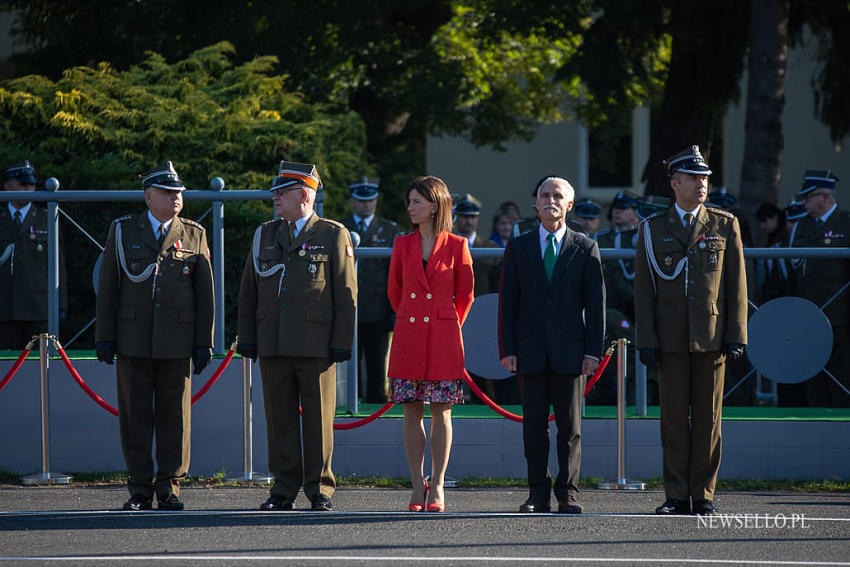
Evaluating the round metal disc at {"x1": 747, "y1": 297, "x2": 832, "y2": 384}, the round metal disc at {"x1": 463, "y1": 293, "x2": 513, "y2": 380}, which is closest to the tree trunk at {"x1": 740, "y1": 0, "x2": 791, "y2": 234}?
the round metal disc at {"x1": 747, "y1": 297, "x2": 832, "y2": 384}

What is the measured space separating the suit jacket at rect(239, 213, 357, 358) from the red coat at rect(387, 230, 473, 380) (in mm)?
337

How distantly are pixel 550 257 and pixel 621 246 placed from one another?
4215 mm

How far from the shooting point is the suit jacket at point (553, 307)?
8.61 meters

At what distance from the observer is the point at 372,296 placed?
12.0 m

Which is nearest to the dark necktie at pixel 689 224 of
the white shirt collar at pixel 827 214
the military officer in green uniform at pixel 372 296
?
the military officer in green uniform at pixel 372 296

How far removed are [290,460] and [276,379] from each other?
50cm

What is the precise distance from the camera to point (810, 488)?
10180 mm

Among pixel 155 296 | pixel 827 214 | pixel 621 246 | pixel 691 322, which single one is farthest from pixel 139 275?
pixel 827 214

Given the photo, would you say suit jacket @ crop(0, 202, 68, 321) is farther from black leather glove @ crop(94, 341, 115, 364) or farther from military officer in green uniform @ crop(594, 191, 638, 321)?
military officer in green uniform @ crop(594, 191, 638, 321)

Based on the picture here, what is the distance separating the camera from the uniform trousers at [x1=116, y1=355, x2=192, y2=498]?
29.2 feet

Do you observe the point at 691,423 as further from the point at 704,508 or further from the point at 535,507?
the point at 535,507

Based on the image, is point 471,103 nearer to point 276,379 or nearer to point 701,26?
point 701,26

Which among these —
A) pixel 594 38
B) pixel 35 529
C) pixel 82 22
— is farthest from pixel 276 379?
pixel 82 22

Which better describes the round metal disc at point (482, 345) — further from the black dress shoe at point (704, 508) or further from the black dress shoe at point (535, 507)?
the black dress shoe at point (704, 508)
